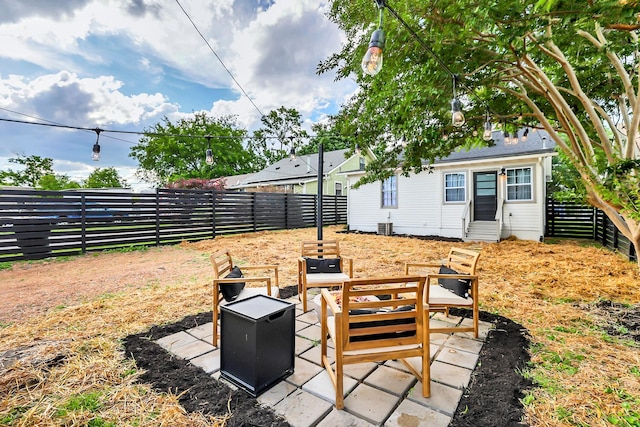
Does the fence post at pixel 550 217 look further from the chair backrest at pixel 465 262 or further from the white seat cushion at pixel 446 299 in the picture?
the white seat cushion at pixel 446 299

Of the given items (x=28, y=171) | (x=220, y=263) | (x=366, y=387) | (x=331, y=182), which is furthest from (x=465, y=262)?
(x=28, y=171)

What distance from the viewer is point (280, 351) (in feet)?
6.59

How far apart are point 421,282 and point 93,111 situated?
1388cm

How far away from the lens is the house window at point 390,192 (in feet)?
38.6

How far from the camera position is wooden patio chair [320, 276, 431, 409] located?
1706mm

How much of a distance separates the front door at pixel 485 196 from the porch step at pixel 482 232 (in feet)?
1.30

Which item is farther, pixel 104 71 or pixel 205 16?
pixel 104 71

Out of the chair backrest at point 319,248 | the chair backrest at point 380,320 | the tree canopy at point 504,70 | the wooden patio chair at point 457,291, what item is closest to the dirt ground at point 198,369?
the wooden patio chair at point 457,291

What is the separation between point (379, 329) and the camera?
1781 mm

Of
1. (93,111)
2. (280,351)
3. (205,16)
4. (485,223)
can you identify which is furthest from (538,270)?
(93,111)

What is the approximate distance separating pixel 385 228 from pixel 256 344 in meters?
10.3

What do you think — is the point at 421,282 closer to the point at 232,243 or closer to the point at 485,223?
the point at 232,243

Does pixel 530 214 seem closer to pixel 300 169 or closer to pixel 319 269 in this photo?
pixel 319 269

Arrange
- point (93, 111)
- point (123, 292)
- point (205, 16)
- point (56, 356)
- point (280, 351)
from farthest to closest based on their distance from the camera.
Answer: point (93, 111), point (205, 16), point (123, 292), point (56, 356), point (280, 351)
